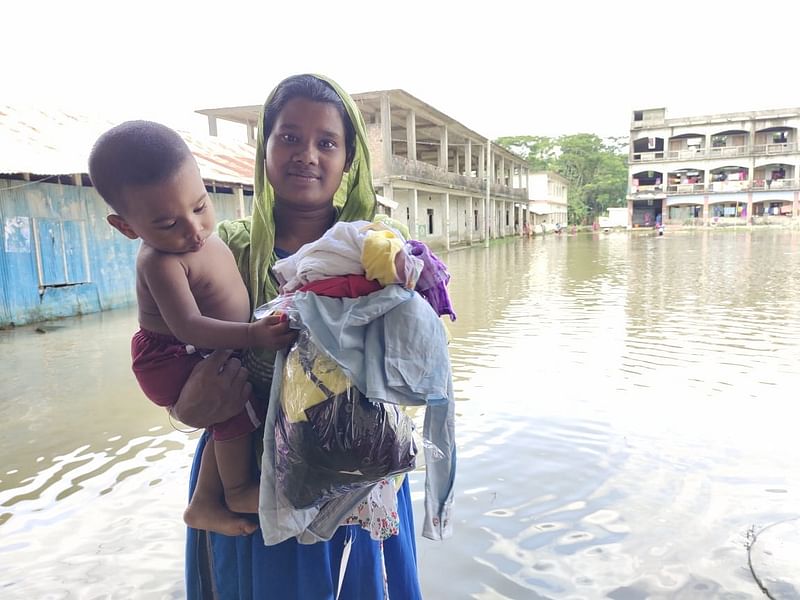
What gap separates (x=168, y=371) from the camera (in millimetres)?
1310

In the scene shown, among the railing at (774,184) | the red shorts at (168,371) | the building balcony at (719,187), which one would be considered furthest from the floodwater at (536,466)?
the railing at (774,184)

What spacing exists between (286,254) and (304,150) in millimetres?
277

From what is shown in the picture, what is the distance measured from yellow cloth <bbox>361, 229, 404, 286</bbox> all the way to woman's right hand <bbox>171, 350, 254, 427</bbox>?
41 centimetres

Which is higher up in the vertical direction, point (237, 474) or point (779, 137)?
point (779, 137)

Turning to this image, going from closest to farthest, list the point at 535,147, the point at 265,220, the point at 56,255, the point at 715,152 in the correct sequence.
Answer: the point at 265,220, the point at 56,255, the point at 715,152, the point at 535,147

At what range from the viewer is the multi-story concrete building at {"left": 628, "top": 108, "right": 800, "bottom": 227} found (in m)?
39.1

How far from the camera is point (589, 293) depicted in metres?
10.5

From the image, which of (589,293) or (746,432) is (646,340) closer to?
(746,432)

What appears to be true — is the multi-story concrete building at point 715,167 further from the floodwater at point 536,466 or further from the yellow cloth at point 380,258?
the yellow cloth at point 380,258

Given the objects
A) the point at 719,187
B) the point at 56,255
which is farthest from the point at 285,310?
the point at 719,187

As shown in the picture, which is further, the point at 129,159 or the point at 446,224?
the point at 446,224

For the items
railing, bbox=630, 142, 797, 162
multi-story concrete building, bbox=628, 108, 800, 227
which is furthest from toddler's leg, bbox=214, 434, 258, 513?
railing, bbox=630, 142, 797, 162

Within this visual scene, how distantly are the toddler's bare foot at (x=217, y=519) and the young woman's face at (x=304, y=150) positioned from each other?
0.77 m

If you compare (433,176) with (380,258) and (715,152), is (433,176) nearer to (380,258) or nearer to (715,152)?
(380,258)
